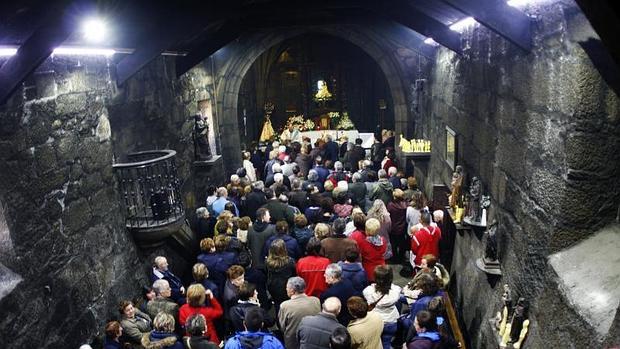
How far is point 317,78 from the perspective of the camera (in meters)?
17.7

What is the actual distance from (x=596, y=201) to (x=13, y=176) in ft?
13.9

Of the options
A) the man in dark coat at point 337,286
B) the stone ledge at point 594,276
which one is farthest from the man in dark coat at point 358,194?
the stone ledge at point 594,276

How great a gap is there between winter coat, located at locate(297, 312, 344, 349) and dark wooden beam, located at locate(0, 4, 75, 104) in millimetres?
2832

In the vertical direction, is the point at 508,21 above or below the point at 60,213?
above

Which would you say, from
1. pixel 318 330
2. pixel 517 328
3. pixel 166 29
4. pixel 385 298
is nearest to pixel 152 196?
pixel 166 29

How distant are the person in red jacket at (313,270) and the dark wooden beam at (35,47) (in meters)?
3.04

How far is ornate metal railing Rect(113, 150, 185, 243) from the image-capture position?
572 centimetres

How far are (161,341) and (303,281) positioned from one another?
1.31m

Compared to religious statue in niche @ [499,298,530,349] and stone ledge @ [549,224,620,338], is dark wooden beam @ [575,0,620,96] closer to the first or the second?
stone ledge @ [549,224,620,338]

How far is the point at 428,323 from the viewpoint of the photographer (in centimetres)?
384

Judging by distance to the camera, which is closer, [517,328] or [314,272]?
[517,328]

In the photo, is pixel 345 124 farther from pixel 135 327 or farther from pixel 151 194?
pixel 135 327

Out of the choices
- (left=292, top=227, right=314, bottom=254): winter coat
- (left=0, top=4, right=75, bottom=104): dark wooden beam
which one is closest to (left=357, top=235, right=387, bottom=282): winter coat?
(left=292, top=227, right=314, bottom=254): winter coat

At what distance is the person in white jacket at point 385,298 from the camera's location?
447 centimetres
